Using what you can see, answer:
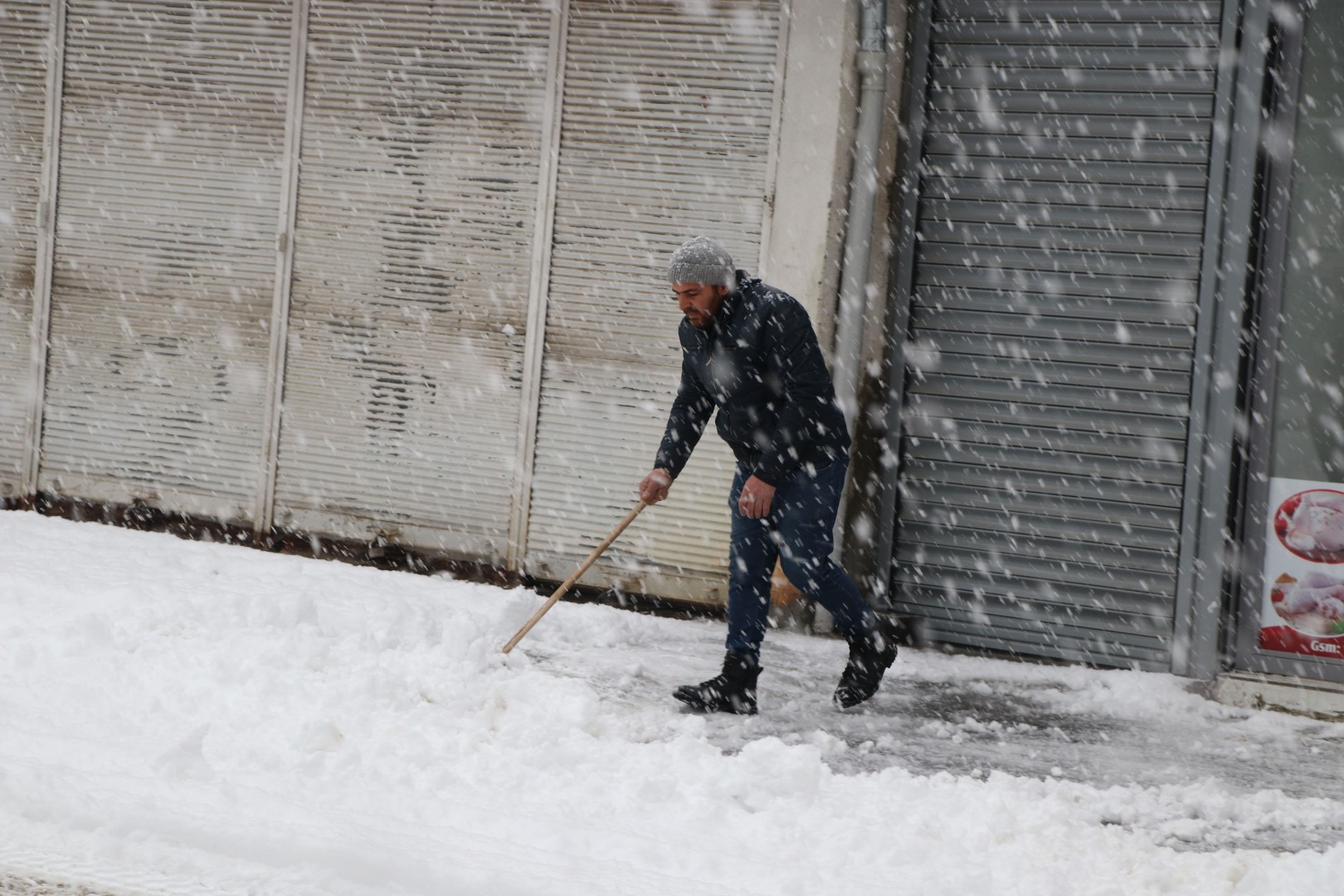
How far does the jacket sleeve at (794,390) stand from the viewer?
16.8ft

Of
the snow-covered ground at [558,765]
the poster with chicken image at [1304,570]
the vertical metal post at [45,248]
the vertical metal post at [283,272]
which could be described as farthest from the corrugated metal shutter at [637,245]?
the vertical metal post at [45,248]

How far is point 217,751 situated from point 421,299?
3.84 metres

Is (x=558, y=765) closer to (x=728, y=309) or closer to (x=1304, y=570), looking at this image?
(x=728, y=309)

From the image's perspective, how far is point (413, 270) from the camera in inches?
299

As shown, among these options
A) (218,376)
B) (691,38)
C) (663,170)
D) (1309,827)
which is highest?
(691,38)

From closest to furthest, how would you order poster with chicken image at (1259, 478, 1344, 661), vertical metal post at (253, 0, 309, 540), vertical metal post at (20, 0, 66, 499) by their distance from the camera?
poster with chicken image at (1259, 478, 1344, 661) < vertical metal post at (253, 0, 309, 540) < vertical metal post at (20, 0, 66, 499)

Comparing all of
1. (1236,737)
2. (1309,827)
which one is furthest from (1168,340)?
(1309,827)

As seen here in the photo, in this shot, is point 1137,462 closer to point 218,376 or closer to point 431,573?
point 431,573

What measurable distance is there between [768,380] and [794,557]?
2.38ft

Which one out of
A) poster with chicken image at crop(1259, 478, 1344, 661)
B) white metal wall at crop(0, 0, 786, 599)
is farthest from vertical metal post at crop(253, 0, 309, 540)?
poster with chicken image at crop(1259, 478, 1344, 661)

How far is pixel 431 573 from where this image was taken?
25.0 ft

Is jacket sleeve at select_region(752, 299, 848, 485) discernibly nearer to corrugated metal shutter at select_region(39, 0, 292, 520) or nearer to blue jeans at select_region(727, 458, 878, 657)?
blue jeans at select_region(727, 458, 878, 657)

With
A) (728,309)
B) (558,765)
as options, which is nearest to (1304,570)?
(728,309)

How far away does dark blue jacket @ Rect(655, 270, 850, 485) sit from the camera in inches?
203
